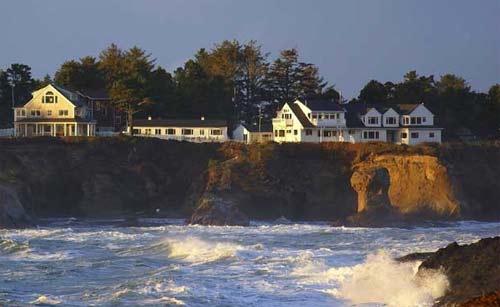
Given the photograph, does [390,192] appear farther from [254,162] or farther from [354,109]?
[354,109]

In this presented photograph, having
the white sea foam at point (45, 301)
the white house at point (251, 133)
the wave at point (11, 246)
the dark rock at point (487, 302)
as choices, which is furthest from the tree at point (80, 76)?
the dark rock at point (487, 302)

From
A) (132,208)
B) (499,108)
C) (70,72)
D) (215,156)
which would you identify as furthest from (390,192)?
(70,72)

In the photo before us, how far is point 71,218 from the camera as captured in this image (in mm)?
51344

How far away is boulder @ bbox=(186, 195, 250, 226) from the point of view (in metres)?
46.7

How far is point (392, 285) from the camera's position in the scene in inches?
895

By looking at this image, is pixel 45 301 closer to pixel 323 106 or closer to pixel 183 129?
pixel 183 129

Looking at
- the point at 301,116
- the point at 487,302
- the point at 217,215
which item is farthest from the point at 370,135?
the point at 487,302

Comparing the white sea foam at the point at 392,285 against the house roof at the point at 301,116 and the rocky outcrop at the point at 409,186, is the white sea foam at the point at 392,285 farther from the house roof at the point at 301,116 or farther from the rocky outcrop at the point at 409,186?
the house roof at the point at 301,116

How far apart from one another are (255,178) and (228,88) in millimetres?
26695

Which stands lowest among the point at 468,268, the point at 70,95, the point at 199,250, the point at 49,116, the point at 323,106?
the point at 199,250

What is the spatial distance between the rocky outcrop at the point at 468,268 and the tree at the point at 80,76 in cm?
5766

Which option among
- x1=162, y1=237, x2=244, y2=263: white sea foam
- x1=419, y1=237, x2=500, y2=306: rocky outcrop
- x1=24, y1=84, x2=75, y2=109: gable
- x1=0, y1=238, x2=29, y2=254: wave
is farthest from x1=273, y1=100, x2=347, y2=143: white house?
x1=419, y1=237, x2=500, y2=306: rocky outcrop

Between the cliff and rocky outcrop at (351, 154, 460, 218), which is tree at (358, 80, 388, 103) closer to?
the cliff

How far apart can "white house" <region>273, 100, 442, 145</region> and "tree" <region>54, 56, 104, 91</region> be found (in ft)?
66.9
